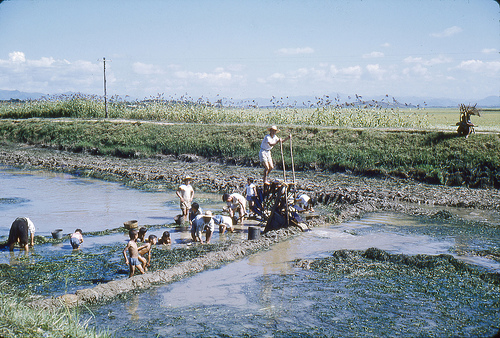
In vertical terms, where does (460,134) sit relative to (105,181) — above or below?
above

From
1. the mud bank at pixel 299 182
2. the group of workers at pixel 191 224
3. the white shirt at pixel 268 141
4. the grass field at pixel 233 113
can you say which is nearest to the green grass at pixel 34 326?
the group of workers at pixel 191 224

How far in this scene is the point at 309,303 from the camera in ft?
26.4

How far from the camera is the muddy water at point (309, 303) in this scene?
7.05 m

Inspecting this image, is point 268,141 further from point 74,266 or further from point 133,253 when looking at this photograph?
point 74,266

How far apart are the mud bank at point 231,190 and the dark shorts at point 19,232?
12.1 feet

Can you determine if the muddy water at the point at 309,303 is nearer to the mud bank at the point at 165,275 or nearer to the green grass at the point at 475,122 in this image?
the mud bank at the point at 165,275

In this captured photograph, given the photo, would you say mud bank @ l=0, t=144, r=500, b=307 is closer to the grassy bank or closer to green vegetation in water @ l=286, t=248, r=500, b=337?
the grassy bank

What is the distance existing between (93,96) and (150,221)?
119ft

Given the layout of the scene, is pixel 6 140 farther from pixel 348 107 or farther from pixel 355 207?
pixel 355 207

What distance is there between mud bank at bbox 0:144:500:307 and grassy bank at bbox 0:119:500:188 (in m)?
0.85

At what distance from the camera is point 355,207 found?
16.3 metres

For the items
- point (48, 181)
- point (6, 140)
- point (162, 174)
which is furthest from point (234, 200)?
point (6, 140)

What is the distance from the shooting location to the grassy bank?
20.3 metres

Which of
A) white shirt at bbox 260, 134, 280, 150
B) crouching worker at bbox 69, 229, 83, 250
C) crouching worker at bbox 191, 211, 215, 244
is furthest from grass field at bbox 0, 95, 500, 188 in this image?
crouching worker at bbox 69, 229, 83, 250
